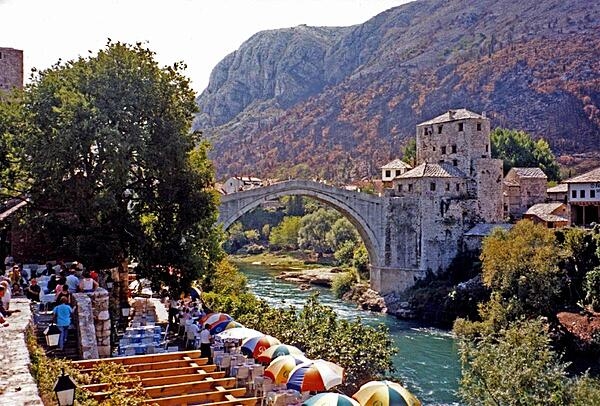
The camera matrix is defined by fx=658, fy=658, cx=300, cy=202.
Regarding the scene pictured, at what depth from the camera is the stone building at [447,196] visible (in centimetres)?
4178

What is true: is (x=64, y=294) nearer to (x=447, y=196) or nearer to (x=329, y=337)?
(x=329, y=337)

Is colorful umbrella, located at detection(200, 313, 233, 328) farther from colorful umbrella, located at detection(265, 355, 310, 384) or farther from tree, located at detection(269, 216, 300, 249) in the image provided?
tree, located at detection(269, 216, 300, 249)

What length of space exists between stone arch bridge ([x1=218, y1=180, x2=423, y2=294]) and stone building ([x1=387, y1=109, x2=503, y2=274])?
0.30m

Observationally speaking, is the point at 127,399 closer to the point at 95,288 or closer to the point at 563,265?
the point at 95,288

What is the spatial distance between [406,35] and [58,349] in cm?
16013

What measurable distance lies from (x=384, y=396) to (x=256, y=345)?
3925 millimetres

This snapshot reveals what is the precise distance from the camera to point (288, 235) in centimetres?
7888

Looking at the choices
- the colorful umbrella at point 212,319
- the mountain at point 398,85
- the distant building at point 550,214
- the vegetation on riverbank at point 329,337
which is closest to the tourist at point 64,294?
the colorful umbrella at point 212,319

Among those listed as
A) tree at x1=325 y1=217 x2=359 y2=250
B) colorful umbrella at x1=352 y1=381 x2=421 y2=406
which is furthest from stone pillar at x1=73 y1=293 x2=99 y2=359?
tree at x1=325 y1=217 x2=359 y2=250

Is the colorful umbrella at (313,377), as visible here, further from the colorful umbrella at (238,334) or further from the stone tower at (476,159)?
the stone tower at (476,159)

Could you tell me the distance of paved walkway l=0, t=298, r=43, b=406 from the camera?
6234 mm

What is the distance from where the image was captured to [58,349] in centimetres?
1223

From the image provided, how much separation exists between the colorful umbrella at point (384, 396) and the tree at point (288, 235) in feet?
217

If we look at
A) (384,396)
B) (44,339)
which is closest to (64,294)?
(44,339)
